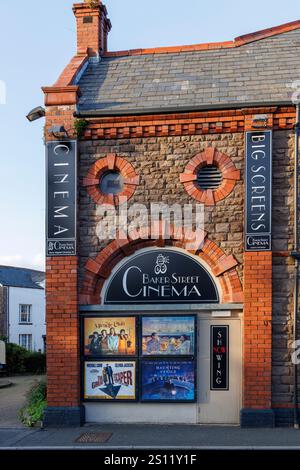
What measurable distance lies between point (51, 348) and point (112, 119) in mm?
5037

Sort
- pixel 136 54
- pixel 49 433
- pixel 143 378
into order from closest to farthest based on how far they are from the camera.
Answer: pixel 49 433
pixel 143 378
pixel 136 54

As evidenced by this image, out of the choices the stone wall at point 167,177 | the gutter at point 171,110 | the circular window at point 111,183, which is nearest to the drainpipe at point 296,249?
the gutter at point 171,110

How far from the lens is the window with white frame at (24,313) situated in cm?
3850

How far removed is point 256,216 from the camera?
10125 mm

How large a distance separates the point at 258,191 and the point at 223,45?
454 cm

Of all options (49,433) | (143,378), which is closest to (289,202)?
(143,378)

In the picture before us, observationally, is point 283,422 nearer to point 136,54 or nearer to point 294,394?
point 294,394

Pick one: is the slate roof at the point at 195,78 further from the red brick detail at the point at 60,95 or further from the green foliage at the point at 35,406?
the green foliage at the point at 35,406

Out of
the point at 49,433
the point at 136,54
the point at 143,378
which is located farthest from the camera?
the point at 136,54

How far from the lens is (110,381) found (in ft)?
34.2

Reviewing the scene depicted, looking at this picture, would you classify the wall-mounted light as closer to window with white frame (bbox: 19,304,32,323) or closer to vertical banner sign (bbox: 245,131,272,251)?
vertical banner sign (bbox: 245,131,272,251)

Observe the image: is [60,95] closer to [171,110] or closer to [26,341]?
[171,110]

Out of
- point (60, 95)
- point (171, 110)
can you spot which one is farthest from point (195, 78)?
point (60, 95)

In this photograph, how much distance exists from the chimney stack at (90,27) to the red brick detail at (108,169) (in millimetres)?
3722
